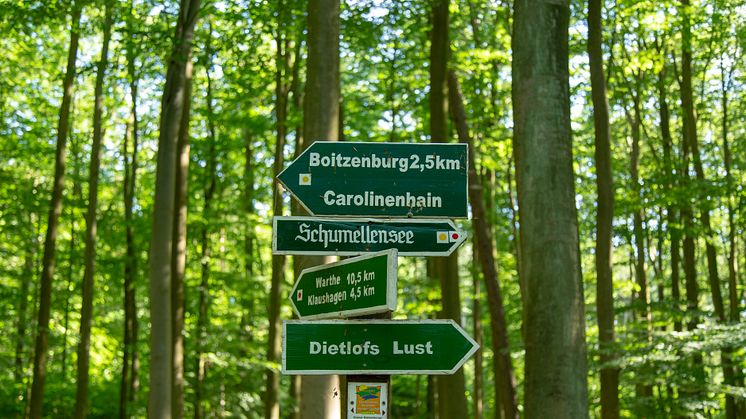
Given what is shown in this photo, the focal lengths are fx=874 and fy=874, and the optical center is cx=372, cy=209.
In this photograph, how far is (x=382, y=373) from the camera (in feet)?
14.6

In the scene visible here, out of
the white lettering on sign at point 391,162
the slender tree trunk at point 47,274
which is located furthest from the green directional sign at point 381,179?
the slender tree trunk at point 47,274

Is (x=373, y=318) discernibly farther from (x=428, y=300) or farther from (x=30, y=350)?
(x=30, y=350)

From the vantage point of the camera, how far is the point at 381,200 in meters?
4.75

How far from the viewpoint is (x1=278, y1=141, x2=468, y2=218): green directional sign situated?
4.75m

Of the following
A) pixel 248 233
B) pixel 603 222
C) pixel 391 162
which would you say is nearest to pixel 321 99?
pixel 391 162

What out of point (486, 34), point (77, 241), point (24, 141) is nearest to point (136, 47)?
point (486, 34)

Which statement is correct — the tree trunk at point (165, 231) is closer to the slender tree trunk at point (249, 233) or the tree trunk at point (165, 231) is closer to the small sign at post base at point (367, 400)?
the slender tree trunk at point (249, 233)

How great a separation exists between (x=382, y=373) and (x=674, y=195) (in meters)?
15.7

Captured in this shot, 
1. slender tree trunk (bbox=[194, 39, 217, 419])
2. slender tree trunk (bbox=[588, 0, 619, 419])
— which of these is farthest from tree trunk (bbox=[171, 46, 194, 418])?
slender tree trunk (bbox=[588, 0, 619, 419])

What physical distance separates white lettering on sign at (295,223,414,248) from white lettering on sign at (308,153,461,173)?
0.35 metres

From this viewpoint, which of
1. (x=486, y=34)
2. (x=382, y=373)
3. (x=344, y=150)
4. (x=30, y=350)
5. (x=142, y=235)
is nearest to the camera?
(x=382, y=373)

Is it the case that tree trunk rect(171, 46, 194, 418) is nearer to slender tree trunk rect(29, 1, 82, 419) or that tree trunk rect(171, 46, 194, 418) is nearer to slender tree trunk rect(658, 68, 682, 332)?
slender tree trunk rect(29, 1, 82, 419)

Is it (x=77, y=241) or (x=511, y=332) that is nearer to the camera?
(x=511, y=332)

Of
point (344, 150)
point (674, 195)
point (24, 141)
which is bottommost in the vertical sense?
point (344, 150)
